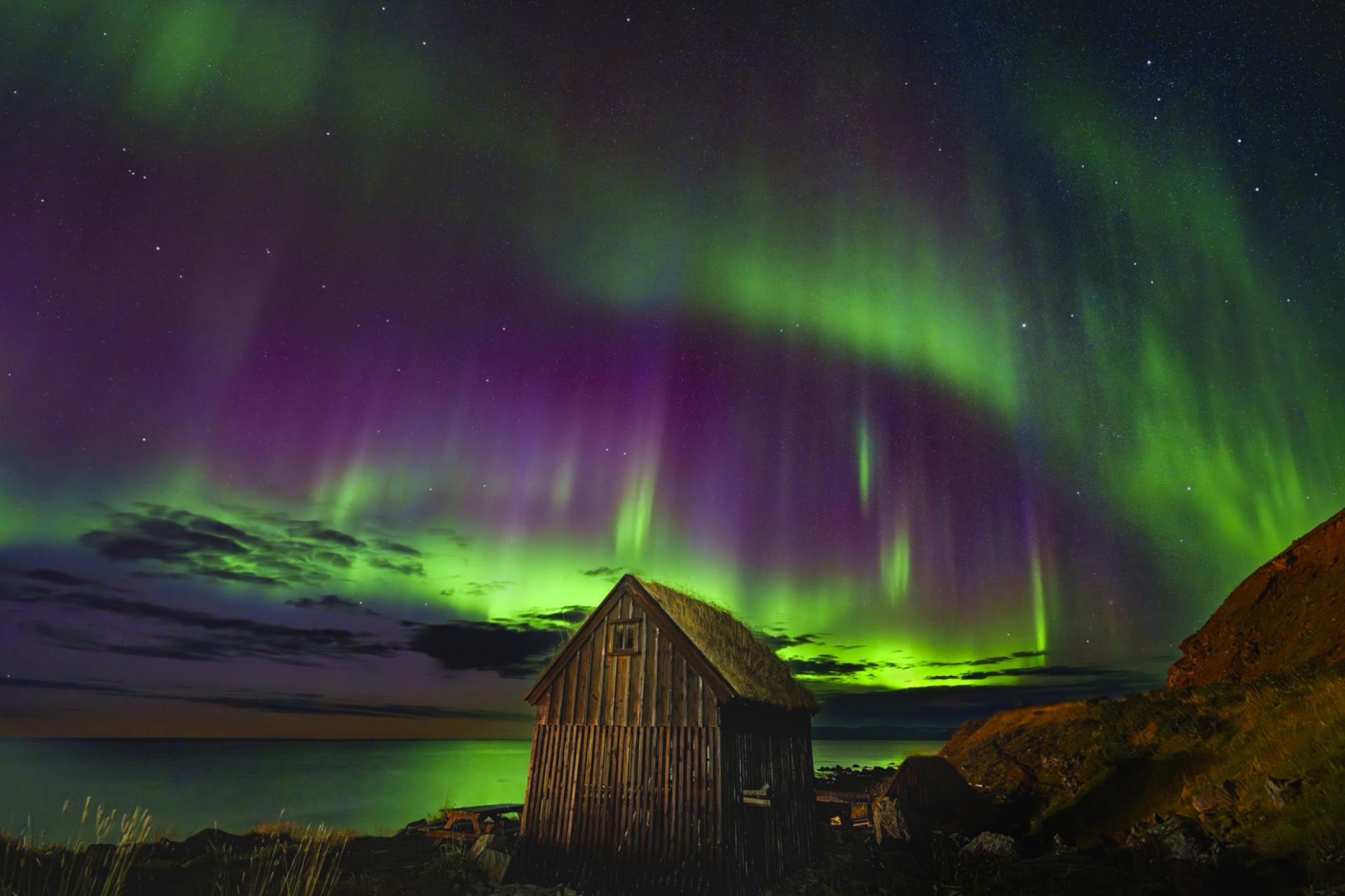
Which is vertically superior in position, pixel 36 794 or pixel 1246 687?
pixel 1246 687

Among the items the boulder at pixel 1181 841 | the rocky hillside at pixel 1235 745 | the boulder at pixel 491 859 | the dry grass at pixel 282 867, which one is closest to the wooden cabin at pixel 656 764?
the boulder at pixel 491 859

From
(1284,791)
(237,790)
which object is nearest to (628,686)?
(1284,791)

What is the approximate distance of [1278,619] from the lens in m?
32.0

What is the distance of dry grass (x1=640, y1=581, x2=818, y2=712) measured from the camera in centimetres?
1995

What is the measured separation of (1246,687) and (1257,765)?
28.6ft

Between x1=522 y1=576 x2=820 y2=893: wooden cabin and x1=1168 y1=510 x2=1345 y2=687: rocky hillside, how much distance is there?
23802mm

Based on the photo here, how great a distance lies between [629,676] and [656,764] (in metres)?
2.53

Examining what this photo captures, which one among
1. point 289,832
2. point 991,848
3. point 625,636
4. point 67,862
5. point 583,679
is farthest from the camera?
Answer: point 289,832

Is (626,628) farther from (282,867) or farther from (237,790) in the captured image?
(237,790)

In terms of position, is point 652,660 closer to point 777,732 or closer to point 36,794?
point 777,732

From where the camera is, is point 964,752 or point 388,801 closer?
point 964,752

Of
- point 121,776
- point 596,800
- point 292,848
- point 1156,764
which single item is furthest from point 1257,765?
point 121,776

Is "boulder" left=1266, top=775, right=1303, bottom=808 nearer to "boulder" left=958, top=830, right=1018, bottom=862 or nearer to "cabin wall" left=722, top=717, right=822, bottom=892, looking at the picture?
"boulder" left=958, top=830, right=1018, bottom=862

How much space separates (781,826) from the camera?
19.9 meters
